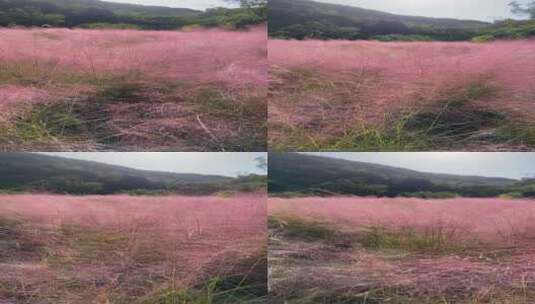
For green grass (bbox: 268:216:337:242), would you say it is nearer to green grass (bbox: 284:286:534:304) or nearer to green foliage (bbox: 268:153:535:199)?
green foliage (bbox: 268:153:535:199)

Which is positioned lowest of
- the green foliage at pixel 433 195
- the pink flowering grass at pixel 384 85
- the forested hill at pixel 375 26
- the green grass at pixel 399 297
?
the green grass at pixel 399 297

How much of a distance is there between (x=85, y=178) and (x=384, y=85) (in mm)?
1343

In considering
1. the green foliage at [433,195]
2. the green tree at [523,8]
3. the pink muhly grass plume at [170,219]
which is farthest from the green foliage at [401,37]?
the pink muhly grass plume at [170,219]

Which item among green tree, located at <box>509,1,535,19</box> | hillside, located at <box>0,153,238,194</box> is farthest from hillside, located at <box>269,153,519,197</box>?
green tree, located at <box>509,1,535,19</box>

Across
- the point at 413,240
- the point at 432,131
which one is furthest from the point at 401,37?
→ the point at 413,240

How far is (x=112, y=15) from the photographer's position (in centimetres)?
265

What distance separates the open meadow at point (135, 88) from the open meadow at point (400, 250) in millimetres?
450

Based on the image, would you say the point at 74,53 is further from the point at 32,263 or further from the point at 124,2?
the point at 32,263

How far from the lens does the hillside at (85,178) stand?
258 cm

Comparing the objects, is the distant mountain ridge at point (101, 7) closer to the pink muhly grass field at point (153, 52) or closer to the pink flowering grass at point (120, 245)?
the pink muhly grass field at point (153, 52)

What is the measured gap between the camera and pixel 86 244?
260cm

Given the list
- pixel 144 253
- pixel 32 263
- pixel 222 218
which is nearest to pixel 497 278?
pixel 222 218

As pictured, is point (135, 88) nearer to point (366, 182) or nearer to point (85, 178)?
point (85, 178)

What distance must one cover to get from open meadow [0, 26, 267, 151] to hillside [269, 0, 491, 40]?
0.47 feet
